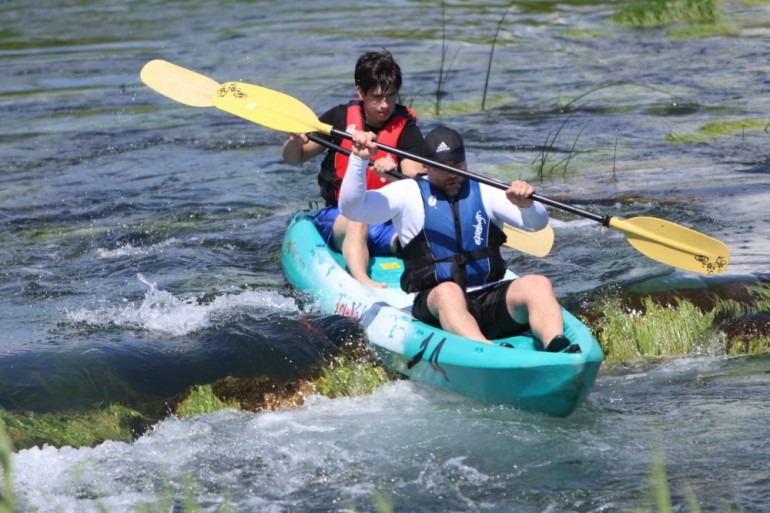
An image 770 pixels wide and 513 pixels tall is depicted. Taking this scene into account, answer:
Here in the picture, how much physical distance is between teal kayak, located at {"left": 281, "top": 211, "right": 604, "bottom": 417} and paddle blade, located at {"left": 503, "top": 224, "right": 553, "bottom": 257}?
1.91 ft

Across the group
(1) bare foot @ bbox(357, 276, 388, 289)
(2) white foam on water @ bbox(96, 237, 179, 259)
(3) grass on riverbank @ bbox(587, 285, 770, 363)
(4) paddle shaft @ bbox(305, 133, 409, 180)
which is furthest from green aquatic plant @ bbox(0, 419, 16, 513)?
(2) white foam on water @ bbox(96, 237, 179, 259)

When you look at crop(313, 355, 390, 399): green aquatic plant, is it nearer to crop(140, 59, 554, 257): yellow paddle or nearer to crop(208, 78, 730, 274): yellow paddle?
crop(208, 78, 730, 274): yellow paddle

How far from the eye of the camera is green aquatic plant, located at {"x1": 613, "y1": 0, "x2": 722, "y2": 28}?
1633cm

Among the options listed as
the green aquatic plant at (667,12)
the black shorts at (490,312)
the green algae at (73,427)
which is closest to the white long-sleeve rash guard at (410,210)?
the black shorts at (490,312)

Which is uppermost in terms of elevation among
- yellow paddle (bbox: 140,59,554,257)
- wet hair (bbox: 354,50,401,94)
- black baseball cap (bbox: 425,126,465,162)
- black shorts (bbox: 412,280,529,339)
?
wet hair (bbox: 354,50,401,94)

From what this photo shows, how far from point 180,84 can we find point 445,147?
2.07 metres

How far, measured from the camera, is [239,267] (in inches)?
283

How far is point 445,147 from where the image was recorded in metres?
5.15

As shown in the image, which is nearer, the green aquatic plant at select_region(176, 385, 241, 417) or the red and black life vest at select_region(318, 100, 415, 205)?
the green aquatic plant at select_region(176, 385, 241, 417)

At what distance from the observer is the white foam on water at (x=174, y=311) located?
19.2 ft

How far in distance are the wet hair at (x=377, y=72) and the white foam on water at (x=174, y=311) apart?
1.15 m

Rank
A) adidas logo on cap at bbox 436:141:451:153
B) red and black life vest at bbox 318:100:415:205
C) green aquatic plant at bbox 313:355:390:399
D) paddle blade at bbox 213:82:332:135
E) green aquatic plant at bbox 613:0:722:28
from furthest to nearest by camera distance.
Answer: green aquatic plant at bbox 613:0:722:28 < red and black life vest at bbox 318:100:415:205 < paddle blade at bbox 213:82:332:135 < green aquatic plant at bbox 313:355:390:399 < adidas logo on cap at bbox 436:141:451:153

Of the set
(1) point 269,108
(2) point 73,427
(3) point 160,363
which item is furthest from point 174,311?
(2) point 73,427

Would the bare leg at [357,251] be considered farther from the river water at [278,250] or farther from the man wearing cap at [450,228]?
the man wearing cap at [450,228]
